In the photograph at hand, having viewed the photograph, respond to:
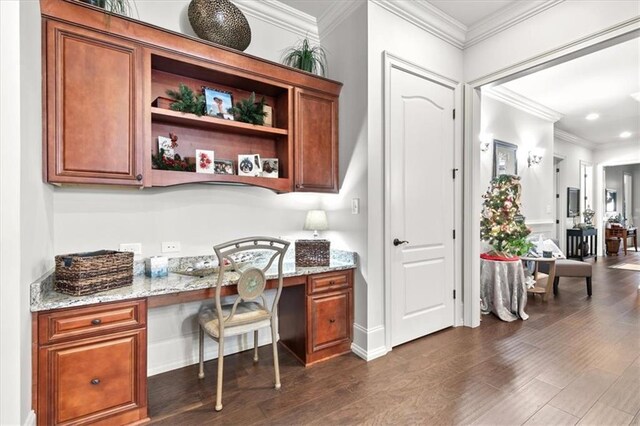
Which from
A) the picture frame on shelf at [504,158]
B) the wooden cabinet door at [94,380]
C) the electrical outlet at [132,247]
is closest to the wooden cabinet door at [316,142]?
the electrical outlet at [132,247]

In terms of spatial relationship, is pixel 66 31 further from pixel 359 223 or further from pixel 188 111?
pixel 359 223

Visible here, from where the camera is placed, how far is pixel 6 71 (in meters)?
1.34

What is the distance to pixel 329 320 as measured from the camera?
102 inches

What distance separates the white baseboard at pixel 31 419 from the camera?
4.74ft

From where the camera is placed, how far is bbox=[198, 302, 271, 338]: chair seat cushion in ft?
6.72

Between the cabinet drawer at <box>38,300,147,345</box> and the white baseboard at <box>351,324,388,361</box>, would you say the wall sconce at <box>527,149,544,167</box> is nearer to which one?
the white baseboard at <box>351,324,388,361</box>

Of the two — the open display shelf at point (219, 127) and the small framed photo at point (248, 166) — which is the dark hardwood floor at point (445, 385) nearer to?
the open display shelf at point (219, 127)

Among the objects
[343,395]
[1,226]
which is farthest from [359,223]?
[1,226]

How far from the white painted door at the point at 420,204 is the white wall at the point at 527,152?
1.85 meters

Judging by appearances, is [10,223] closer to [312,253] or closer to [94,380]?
[94,380]

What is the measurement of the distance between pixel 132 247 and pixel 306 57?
2.26m

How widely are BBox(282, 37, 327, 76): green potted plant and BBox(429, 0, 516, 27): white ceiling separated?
114 cm

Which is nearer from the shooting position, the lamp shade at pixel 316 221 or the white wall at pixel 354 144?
the white wall at pixel 354 144

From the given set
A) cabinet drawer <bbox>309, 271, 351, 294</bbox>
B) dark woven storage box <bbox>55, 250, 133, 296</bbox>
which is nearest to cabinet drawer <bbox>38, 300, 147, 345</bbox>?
dark woven storage box <bbox>55, 250, 133, 296</bbox>
